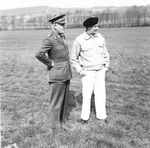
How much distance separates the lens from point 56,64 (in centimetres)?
400

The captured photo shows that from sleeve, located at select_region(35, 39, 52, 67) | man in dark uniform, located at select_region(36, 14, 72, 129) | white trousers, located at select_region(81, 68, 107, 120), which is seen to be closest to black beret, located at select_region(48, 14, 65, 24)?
man in dark uniform, located at select_region(36, 14, 72, 129)

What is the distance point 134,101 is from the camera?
5684 mm

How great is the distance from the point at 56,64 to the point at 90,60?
2.56 ft

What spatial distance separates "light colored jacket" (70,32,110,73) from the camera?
165 inches

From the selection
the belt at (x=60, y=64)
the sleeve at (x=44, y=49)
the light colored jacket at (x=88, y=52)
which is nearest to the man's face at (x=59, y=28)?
the sleeve at (x=44, y=49)

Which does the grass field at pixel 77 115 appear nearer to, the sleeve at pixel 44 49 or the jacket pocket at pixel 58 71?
the jacket pocket at pixel 58 71

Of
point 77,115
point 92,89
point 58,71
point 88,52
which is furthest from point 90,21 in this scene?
point 77,115

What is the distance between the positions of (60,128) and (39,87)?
3.31m

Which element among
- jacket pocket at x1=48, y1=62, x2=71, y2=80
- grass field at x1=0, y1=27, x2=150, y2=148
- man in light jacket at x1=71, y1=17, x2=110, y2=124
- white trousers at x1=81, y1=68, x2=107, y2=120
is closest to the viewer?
grass field at x1=0, y1=27, x2=150, y2=148

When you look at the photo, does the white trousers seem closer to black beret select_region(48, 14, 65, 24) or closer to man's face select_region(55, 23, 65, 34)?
man's face select_region(55, 23, 65, 34)

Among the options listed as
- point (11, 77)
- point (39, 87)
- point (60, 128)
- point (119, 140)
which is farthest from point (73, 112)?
point (11, 77)

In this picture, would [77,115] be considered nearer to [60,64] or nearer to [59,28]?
[60,64]

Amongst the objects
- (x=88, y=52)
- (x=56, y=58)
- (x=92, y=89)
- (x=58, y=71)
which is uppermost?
(x=88, y=52)

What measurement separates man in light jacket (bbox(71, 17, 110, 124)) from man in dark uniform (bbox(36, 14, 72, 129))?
0.30 meters
